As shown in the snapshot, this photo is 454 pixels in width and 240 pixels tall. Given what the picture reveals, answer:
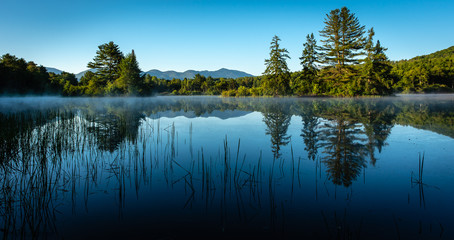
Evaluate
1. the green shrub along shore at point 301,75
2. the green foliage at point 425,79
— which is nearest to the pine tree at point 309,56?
the green shrub along shore at point 301,75

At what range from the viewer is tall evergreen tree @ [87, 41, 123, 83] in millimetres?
46562

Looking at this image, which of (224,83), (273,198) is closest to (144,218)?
(273,198)

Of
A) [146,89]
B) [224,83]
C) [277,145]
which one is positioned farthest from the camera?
[224,83]

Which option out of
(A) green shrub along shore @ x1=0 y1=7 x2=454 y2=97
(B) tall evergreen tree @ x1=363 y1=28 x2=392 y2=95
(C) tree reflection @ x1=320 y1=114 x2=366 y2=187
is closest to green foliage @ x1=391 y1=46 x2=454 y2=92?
(A) green shrub along shore @ x1=0 y1=7 x2=454 y2=97

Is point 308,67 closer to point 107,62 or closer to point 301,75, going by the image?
point 301,75

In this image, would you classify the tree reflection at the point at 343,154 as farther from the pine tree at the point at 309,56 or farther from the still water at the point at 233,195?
the pine tree at the point at 309,56

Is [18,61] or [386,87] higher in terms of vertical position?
[18,61]

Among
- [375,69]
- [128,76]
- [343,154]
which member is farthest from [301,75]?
[343,154]

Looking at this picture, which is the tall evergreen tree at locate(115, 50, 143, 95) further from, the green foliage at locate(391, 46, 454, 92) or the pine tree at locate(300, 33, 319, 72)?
the green foliage at locate(391, 46, 454, 92)

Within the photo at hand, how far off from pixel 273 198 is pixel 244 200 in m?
0.40

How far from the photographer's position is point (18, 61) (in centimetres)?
3672

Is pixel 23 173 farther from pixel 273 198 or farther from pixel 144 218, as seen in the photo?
pixel 273 198

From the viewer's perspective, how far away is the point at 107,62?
47406 millimetres

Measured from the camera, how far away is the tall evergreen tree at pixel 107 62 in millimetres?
46562
